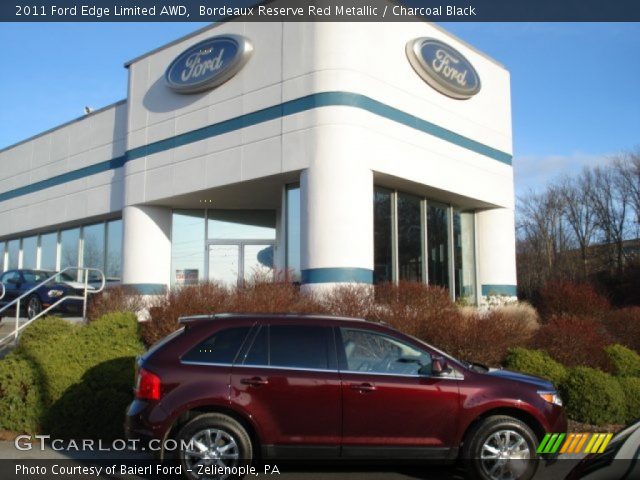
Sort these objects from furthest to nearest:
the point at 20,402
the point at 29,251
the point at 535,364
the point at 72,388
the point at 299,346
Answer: the point at 29,251
the point at 535,364
the point at 72,388
the point at 20,402
the point at 299,346

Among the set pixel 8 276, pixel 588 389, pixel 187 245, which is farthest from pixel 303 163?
pixel 8 276

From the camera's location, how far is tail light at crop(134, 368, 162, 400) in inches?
224

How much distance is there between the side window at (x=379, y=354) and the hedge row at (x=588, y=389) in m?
3.83

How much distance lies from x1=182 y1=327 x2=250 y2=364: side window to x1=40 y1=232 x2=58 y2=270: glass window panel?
830 inches

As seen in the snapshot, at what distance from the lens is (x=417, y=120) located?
16.9m

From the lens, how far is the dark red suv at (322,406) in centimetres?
566

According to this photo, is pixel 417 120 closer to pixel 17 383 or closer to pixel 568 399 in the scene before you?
pixel 568 399

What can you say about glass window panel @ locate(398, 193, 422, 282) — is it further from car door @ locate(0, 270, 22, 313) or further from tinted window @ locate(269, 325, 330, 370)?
tinted window @ locate(269, 325, 330, 370)

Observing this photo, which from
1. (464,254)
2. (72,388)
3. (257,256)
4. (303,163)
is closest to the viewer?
(72,388)

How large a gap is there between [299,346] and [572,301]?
1171cm

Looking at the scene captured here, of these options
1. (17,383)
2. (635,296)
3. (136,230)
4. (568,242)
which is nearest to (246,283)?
(17,383)

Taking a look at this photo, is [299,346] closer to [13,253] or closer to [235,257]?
[235,257]

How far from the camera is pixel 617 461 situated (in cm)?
339

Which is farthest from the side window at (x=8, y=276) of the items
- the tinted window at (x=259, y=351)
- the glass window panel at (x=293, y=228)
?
the tinted window at (x=259, y=351)
